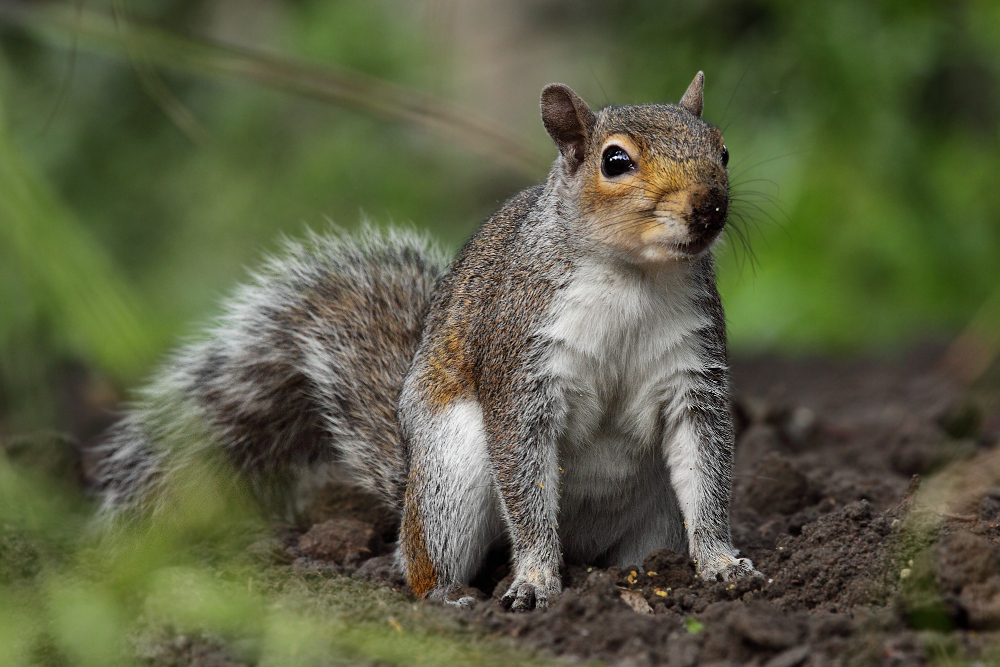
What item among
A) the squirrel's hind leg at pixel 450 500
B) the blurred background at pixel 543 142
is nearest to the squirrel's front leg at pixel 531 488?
the squirrel's hind leg at pixel 450 500

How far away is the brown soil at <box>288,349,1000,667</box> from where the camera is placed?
1.96 m

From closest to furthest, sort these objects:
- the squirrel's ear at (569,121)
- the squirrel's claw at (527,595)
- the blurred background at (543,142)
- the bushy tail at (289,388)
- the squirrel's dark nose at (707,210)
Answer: the squirrel's dark nose at (707,210) < the squirrel's claw at (527,595) < the squirrel's ear at (569,121) < the bushy tail at (289,388) < the blurred background at (543,142)

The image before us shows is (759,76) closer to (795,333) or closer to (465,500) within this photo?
(795,333)

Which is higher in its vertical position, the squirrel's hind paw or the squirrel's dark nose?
the squirrel's dark nose

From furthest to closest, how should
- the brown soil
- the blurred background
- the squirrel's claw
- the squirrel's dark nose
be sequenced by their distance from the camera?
the blurred background
the squirrel's claw
the squirrel's dark nose
the brown soil

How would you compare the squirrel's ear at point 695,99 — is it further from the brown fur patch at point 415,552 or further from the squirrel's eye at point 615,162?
the brown fur patch at point 415,552

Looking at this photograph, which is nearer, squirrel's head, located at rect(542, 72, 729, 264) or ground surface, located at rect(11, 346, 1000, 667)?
ground surface, located at rect(11, 346, 1000, 667)

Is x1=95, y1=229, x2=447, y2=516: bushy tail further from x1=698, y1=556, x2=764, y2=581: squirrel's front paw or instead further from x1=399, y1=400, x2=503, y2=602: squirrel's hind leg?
x1=698, y1=556, x2=764, y2=581: squirrel's front paw

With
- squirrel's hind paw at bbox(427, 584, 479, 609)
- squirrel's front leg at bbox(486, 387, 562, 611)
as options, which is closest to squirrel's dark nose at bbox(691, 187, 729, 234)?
squirrel's front leg at bbox(486, 387, 562, 611)

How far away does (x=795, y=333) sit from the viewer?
6.41m

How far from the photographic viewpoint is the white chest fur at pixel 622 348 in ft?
8.66

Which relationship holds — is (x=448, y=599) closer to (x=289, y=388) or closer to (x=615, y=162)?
(x=289, y=388)

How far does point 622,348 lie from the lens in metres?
2.65

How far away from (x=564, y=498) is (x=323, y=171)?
496 cm
